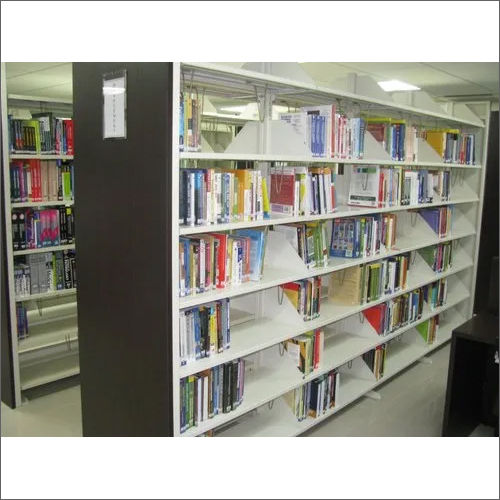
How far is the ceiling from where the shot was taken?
505 centimetres

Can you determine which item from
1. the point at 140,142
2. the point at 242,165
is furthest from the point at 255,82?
the point at 242,165

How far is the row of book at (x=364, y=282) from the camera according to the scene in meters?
3.59

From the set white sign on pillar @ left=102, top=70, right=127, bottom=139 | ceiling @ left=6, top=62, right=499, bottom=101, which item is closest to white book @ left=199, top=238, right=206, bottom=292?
white sign on pillar @ left=102, top=70, right=127, bottom=139

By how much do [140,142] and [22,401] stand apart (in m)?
2.39

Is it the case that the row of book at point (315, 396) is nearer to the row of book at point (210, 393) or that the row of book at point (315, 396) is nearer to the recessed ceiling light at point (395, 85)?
the row of book at point (210, 393)

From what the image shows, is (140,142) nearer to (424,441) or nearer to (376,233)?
(424,441)

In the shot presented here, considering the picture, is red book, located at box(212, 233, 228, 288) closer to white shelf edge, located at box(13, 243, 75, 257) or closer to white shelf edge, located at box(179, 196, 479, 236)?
white shelf edge, located at box(179, 196, 479, 236)

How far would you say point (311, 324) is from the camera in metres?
3.09

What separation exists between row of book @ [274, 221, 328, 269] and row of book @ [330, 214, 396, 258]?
393mm

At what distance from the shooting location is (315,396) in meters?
3.25

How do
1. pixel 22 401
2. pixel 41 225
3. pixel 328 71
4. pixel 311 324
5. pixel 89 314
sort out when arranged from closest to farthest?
pixel 89 314, pixel 311 324, pixel 22 401, pixel 41 225, pixel 328 71

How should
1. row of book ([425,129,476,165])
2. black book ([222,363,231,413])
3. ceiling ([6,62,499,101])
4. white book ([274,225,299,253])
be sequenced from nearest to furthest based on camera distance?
black book ([222,363,231,413]), white book ([274,225,299,253]), row of book ([425,129,476,165]), ceiling ([6,62,499,101])

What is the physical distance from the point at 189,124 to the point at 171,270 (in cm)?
64
